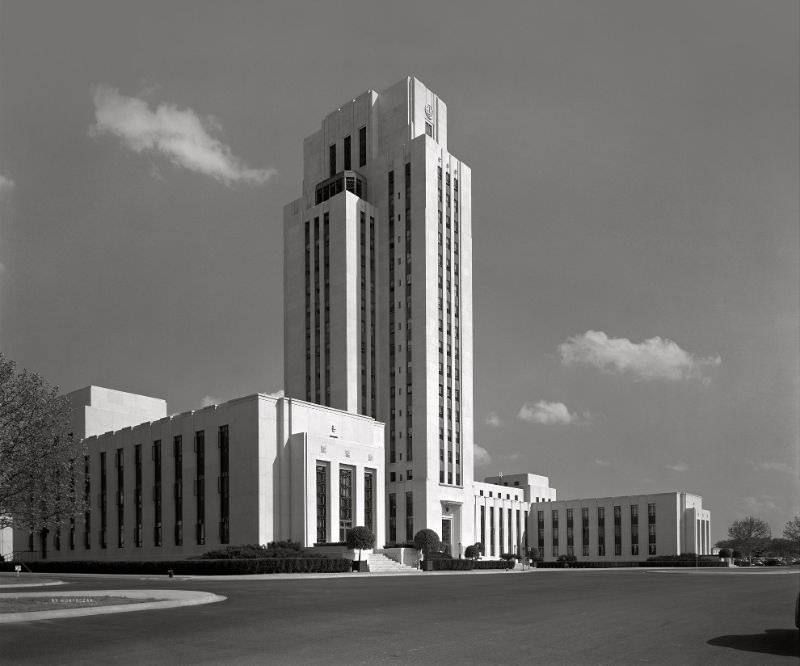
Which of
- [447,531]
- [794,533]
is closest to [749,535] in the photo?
[794,533]

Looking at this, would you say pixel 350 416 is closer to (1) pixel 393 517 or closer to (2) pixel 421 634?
(1) pixel 393 517

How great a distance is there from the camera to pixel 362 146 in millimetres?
112500

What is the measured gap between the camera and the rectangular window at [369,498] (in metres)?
79.8

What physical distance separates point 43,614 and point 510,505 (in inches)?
4362

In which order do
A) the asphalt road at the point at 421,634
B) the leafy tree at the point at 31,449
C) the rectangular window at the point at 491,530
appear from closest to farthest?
1. the asphalt road at the point at 421,634
2. the leafy tree at the point at 31,449
3. the rectangular window at the point at 491,530

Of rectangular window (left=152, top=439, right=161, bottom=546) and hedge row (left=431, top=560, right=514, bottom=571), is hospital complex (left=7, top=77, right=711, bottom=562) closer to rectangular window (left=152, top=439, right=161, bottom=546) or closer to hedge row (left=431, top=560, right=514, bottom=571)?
rectangular window (left=152, top=439, right=161, bottom=546)

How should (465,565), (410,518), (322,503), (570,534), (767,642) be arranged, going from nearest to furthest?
(767,642) → (322,503) → (465,565) → (410,518) → (570,534)

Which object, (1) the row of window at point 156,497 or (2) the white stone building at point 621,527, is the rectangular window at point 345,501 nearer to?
(1) the row of window at point 156,497

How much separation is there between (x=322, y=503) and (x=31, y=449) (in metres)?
39.5

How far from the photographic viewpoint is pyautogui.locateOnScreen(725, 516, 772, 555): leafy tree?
16550 centimetres

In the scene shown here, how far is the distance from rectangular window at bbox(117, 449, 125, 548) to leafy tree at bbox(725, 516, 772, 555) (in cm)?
12202

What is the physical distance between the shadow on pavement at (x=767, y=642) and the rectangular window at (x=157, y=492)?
235 ft

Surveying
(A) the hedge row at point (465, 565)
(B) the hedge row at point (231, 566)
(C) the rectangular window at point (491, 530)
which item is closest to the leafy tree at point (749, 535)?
(C) the rectangular window at point (491, 530)

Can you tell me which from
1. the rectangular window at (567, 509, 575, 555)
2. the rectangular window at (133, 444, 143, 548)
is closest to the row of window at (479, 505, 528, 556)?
the rectangular window at (567, 509, 575, 555)
